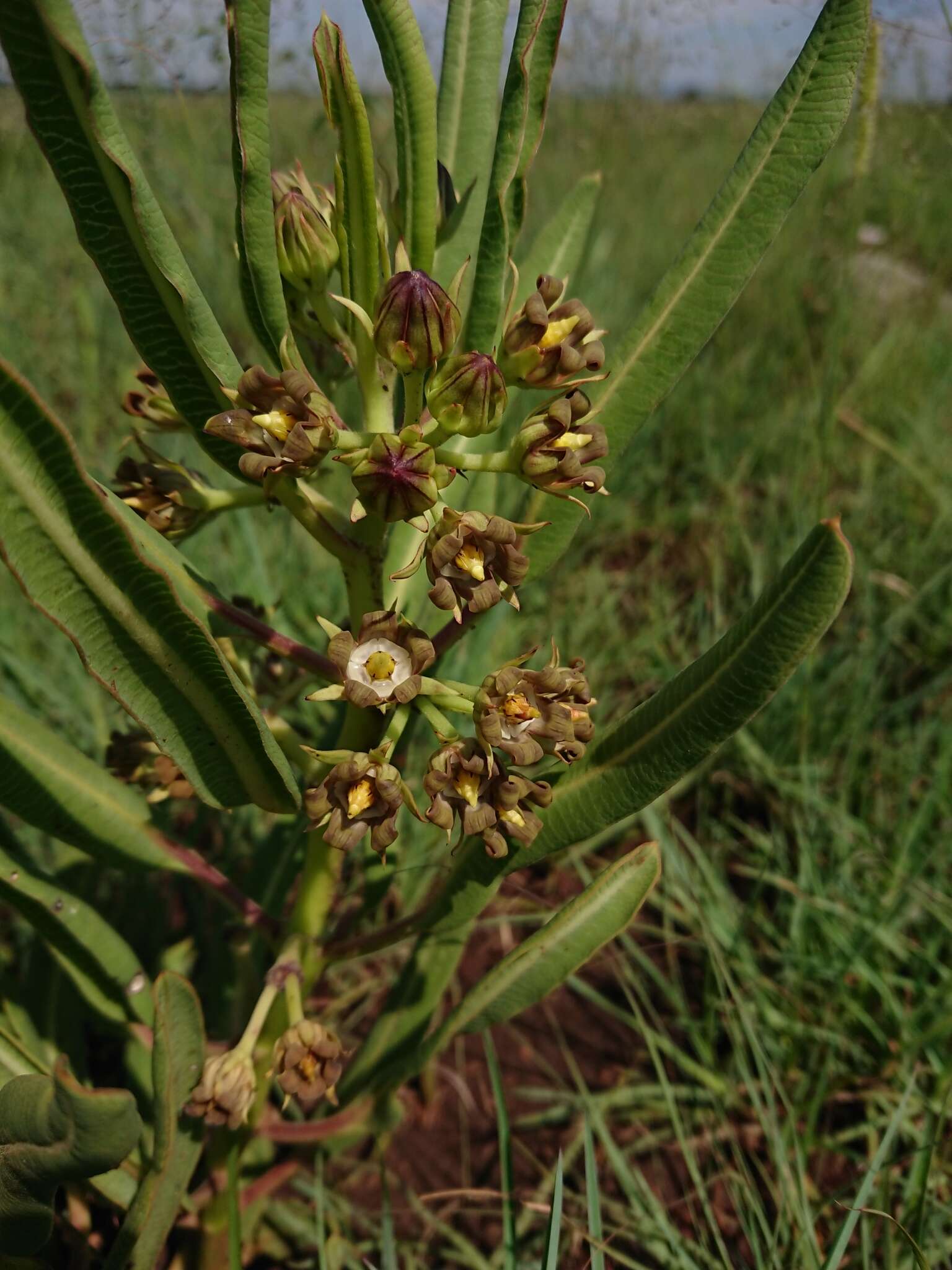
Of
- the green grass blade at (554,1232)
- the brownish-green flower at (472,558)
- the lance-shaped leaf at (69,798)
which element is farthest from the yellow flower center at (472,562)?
the green grass blade at (554,1232)

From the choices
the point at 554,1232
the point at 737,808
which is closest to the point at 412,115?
the point at 554,1232

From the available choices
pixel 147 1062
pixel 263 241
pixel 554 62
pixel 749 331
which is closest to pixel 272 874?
pixel 147 1062

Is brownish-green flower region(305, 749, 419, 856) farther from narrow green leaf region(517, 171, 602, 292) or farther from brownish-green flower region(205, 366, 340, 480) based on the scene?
narrow green leaf region(517, 171, 602, 292)

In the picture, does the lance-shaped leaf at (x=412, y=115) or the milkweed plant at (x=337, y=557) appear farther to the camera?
the lance-shaped leaf at (x=412, y=115)

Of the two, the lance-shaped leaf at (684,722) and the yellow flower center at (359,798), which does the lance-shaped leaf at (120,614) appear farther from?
the lance-shaped leaf at (684,722)

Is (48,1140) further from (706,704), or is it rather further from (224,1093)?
(706,704)

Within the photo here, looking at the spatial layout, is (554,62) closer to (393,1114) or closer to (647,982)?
(393,1114)
